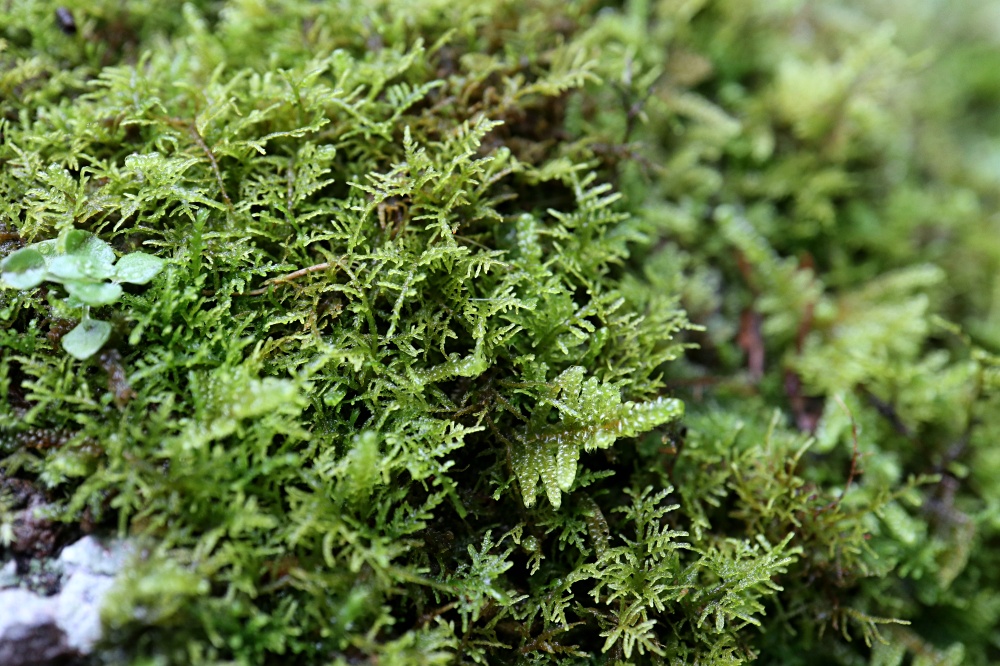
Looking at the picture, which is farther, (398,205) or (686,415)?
(686,415)

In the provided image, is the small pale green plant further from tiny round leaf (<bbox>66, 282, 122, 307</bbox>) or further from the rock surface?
the rock surface

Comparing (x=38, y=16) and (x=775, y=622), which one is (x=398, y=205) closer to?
(x=38, y=16)

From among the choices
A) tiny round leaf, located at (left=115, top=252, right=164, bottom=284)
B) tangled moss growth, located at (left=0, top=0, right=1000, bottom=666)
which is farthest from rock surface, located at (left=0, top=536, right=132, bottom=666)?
tiny round leaf, located at (left=115, top=252, right=164, bottom=284)

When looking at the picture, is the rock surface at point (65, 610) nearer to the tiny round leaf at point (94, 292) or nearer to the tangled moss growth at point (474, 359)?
the tangled moss growth at point (474, 359)

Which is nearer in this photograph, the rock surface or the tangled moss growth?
the rock surface

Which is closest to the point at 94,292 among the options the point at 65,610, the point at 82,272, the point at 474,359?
the point at 82,272

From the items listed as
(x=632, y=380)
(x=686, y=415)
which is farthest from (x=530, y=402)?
(x=686, y=415)

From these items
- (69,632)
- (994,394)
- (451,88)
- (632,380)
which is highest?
(451,88)
